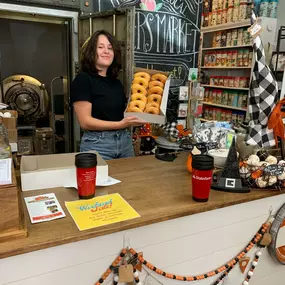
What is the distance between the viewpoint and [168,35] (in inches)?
134

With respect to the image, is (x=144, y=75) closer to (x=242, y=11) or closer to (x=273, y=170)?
(x=273, y=170)

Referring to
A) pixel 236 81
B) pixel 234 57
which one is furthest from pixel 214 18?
pixel 236 81

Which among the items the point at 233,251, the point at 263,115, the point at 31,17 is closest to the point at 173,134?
the point at 263,115

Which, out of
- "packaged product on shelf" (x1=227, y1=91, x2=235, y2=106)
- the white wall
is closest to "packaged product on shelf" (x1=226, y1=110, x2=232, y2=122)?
"packaged product on shelf" (x1=227, y1=91, x2=235, y2=106)

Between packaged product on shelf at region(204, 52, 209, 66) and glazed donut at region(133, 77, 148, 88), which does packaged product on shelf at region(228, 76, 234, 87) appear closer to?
packaged product on shelf at region(204, 52, 209, 66)

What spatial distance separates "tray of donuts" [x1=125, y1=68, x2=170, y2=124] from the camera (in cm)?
184

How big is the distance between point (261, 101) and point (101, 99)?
1001 millimetres

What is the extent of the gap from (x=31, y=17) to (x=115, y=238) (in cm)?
280

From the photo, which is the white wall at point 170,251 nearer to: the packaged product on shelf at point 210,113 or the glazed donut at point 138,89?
the glazed donut at point 138,89

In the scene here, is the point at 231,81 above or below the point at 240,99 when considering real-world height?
above

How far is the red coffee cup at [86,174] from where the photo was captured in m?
1.15

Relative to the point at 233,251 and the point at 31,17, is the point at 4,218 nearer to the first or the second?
the point at 233,251

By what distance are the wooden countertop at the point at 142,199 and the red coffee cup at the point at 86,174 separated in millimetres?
63

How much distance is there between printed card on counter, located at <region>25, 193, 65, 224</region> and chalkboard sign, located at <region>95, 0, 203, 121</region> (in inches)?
94.5
